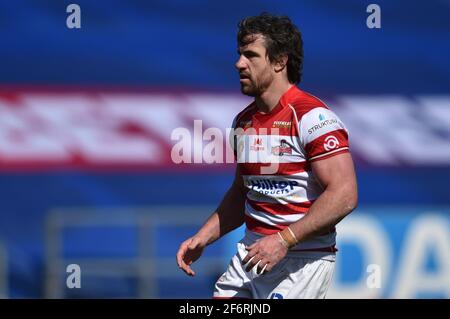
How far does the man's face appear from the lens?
4082 millimetres

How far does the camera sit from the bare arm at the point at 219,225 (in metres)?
4.25

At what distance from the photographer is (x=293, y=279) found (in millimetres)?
3955

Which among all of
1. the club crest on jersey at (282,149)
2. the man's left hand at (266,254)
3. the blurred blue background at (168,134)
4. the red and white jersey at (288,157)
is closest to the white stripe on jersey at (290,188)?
the red and white jersey at (288,157)

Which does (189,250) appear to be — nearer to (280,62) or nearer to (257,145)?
(257,145)

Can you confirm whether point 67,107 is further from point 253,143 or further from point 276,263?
point 276,263

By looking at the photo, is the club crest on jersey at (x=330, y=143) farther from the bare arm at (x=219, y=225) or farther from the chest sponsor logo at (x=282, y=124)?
Answer: the bare arm at (x=219, y=225)

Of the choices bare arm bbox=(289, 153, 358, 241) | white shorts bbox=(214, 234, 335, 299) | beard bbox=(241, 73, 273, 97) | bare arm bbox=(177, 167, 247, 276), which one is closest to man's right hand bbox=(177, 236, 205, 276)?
bare arm bbox=(177, 167, 247, 276)

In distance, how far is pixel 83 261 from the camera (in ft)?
20.0

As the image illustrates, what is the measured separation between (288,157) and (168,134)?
2.37m

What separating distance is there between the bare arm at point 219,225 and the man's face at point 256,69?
407 mm

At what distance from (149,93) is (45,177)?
0.89 m

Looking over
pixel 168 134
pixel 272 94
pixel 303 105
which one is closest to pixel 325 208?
pixel 303 105

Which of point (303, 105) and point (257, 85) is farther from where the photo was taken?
point (257, 85)

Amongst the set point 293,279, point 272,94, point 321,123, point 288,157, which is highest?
point 272,94
